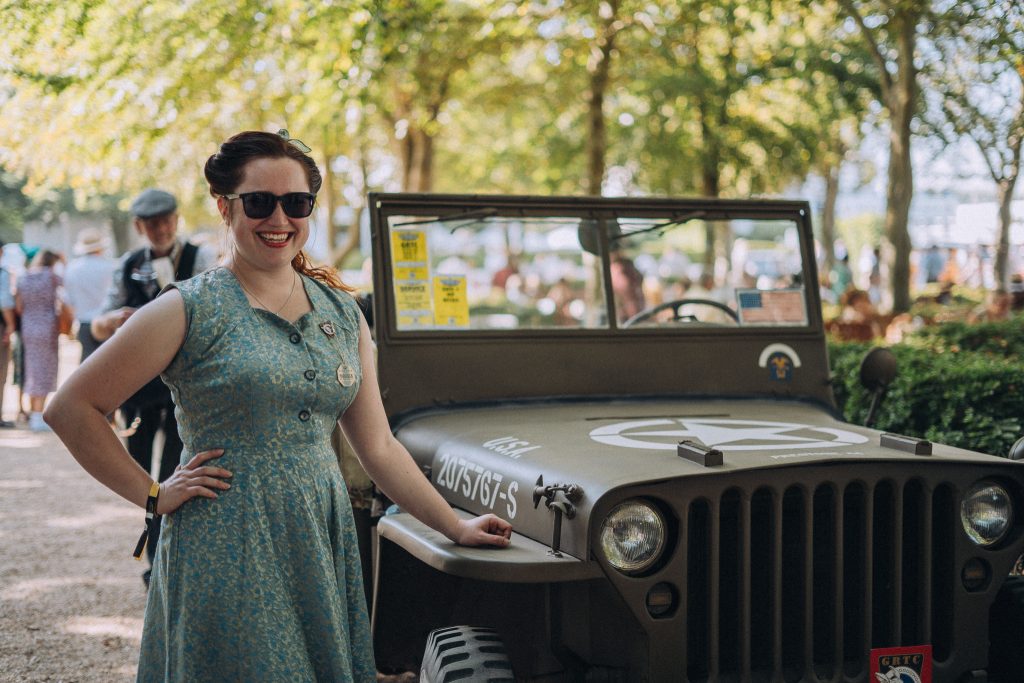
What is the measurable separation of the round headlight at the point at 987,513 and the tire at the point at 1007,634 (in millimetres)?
201

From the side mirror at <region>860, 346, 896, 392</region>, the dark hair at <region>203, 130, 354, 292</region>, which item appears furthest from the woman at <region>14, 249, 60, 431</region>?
the dark hair at <region>203, 130, 354, 292</region>

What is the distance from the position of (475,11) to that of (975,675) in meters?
9.81

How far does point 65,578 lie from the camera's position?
582 cm

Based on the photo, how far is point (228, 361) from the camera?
7.71 feet

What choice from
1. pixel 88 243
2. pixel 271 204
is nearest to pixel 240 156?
pixel 271 204

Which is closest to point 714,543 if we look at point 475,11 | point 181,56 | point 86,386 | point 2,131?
point 86,386

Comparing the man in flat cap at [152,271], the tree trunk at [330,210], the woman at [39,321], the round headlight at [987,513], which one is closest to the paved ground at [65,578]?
the man in flat cap at [152,271]

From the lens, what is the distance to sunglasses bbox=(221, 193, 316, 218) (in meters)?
2.46

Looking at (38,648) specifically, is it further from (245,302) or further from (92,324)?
(245,302)

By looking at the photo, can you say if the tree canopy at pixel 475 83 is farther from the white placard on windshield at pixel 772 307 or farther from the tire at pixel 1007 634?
the tire at pixel 1007 634

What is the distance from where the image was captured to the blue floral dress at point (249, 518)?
7.63 feet

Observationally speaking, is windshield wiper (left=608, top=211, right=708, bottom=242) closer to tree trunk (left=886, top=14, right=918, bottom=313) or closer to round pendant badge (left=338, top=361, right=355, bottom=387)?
round pendant badge (left=338, top=361, right=355, bottom=387)

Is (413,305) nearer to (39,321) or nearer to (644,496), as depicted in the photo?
(644,496)

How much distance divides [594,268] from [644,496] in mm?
1682
